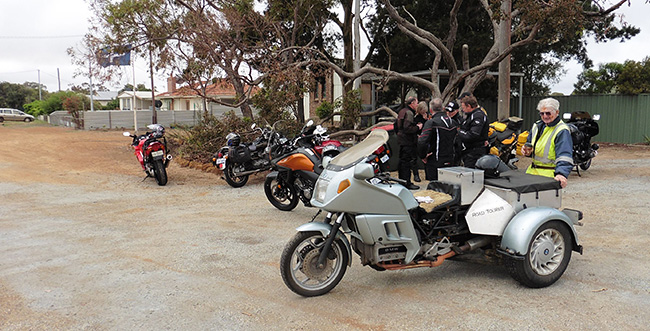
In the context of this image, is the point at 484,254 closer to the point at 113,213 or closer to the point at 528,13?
the point at 113,213

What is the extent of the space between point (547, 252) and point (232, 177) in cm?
699

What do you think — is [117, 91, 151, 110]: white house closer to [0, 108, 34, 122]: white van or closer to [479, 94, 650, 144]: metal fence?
[0, 108, 34, 122]: white van

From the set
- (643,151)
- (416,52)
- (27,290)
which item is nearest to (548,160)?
(27,290)

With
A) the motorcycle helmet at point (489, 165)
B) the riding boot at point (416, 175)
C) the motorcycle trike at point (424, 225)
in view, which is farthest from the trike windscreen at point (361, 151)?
the riding boot at point (416, 175)

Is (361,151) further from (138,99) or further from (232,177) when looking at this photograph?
(138,99)

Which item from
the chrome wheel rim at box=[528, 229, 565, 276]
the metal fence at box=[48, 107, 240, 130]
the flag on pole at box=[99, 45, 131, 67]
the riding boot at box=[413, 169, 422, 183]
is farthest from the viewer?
the metal fence at box=[48, 107, 240, 130]

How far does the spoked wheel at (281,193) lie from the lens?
7781 mm

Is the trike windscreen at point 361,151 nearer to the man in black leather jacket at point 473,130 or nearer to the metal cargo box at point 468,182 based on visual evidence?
the metal cargo box at point 468,182

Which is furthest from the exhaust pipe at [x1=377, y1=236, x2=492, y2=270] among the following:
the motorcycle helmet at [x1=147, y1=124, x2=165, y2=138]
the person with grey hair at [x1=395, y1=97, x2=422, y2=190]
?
the motorcycle helmet at [x1=147, y1=124, x2=165, y2=138]

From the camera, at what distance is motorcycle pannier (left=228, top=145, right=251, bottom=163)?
32.5ft

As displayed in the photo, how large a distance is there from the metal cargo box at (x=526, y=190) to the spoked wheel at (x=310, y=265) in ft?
4.90

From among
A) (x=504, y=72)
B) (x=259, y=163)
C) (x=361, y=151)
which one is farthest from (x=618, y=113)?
(x=361, y=151)

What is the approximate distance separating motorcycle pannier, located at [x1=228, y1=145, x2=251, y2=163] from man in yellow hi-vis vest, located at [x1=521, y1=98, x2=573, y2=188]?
5.99m

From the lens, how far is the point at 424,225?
444 cm
